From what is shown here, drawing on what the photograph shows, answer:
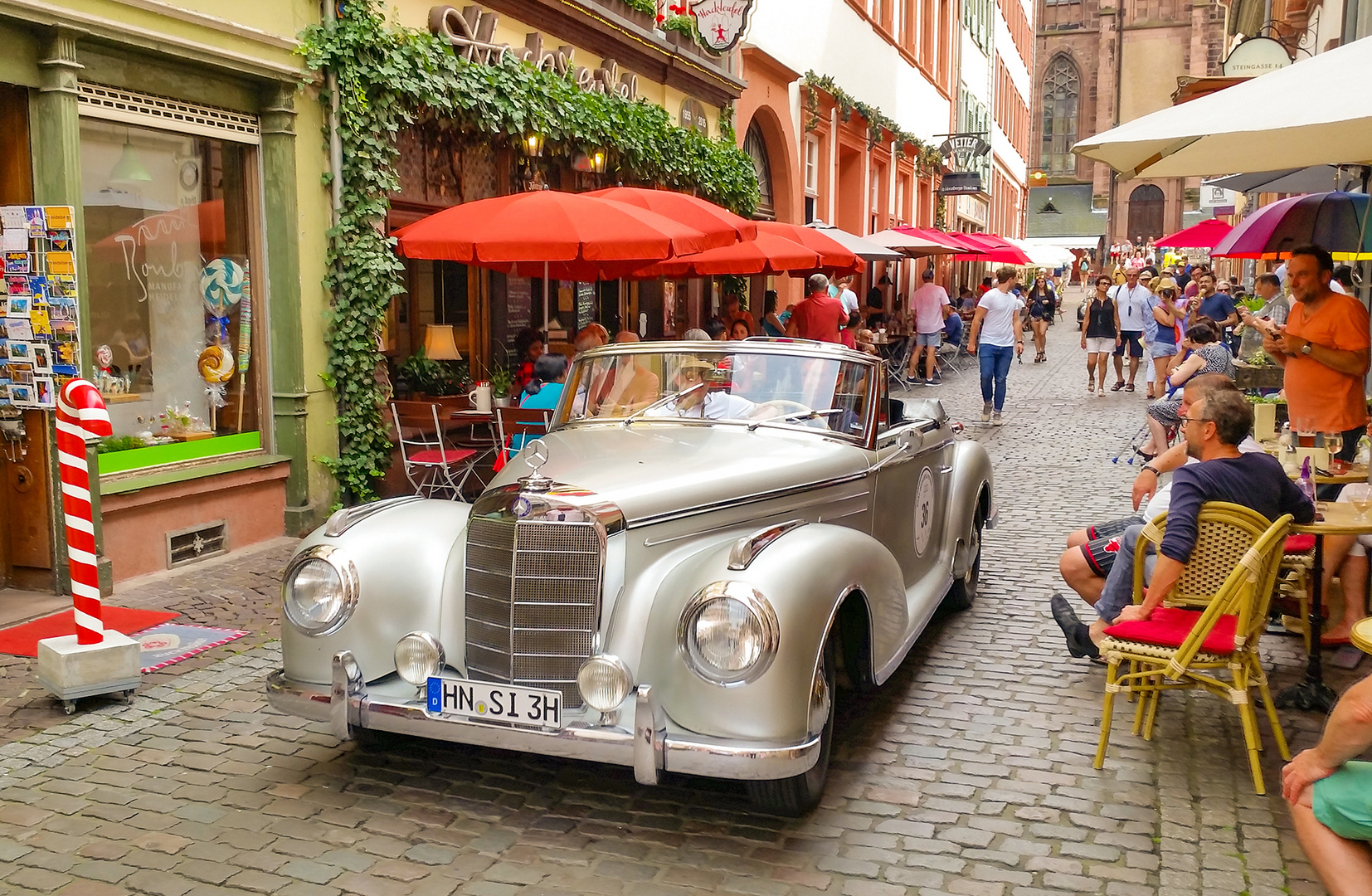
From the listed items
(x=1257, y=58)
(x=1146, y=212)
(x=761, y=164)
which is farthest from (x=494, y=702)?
(x=1146, y=212)

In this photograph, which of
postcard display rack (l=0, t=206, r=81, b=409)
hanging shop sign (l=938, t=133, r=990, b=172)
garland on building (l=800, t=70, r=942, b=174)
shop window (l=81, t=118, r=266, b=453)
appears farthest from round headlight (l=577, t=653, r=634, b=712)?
hanging shop sign (l=938, t=133, r=990, b=172)

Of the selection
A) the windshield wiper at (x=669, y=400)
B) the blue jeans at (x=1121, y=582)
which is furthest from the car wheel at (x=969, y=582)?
the windshield wiper at (x=669, y=400)

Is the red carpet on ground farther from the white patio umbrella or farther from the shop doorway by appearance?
the white patio umbrella

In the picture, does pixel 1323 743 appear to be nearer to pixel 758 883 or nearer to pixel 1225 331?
pixel 758 883

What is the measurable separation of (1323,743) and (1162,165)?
4484 mm

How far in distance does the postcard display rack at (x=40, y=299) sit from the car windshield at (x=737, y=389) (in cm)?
314

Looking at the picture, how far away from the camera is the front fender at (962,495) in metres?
6.50

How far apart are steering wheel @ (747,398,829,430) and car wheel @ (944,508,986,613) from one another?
1.79 metres

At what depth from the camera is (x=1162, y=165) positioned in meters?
6.92

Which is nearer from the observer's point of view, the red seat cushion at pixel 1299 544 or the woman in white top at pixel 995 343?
the red seat cushion at pixel 1299 544

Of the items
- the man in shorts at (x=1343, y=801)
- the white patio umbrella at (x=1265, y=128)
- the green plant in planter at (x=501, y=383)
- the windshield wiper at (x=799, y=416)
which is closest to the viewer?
the man in shorts at (x=1343, y=801)

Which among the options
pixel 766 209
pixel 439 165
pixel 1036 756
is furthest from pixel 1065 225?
pixel 1036 756

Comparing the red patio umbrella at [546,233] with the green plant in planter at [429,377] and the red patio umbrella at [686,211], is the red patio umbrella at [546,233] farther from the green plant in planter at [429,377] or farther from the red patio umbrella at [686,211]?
the green plant in planter at [429,377]

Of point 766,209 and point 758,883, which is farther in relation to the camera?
point 766,209
